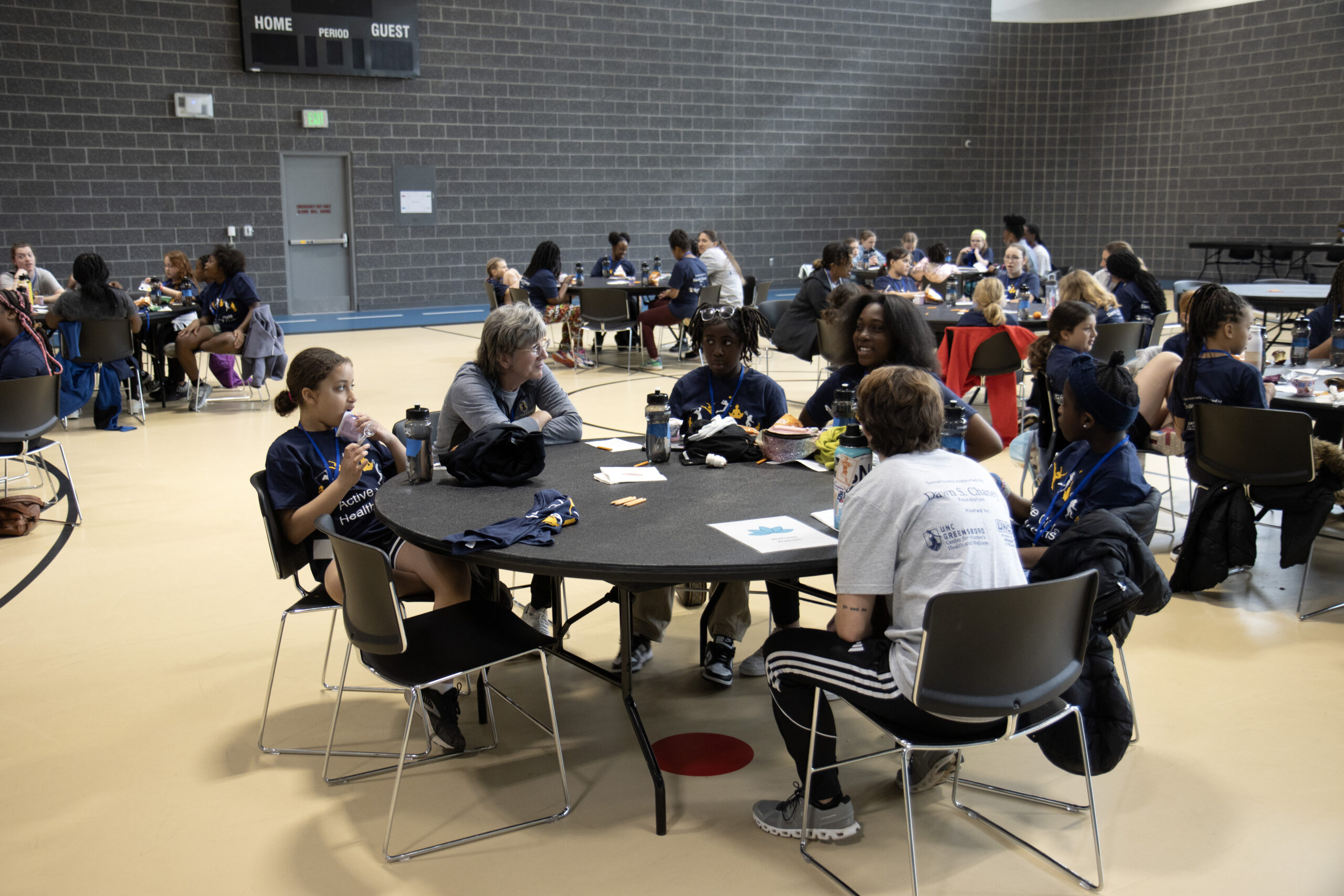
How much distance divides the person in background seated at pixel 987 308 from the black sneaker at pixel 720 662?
3.76 m

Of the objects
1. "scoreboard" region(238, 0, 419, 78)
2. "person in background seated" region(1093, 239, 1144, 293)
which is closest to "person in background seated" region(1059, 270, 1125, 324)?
"person in background seated" region(1093, 239, 1144, 293)

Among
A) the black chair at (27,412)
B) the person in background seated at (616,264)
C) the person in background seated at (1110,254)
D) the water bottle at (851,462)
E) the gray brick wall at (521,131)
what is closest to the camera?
the water bottle at (851,462)

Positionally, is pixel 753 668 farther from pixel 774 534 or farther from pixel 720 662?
pixel 774 534

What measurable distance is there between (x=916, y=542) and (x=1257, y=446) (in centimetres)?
244

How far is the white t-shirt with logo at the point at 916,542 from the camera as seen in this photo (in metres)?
2.16

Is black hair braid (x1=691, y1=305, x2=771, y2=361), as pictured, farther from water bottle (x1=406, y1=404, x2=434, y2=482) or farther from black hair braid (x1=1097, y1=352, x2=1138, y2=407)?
black hair braid (x1=1097, y1=352, x2=1138, y2=407)

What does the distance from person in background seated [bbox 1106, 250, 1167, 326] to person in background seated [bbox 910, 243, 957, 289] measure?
7.31 ft

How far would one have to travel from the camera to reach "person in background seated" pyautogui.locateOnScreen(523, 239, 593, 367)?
10000mm

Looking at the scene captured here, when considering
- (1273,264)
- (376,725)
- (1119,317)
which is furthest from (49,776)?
(1273,264)

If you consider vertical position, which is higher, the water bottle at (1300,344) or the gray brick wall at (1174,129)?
the gray brick wall at (1174,129)

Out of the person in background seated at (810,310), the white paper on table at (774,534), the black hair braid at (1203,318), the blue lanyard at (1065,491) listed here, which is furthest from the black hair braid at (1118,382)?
the person in background seated at (810,310)

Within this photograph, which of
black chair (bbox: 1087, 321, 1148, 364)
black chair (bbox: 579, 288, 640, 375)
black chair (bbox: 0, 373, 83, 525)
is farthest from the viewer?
black chair (bbox: 579, 288, 640, 375)

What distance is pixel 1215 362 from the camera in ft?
13.7

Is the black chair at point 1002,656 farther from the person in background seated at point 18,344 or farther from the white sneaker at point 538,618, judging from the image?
the person in background seated at point 18,344
